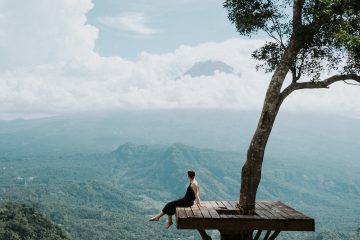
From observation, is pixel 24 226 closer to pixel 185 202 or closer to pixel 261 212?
pixel 185 202

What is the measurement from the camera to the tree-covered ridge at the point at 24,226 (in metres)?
101

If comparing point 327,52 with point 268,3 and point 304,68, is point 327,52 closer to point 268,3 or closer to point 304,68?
point 304,68

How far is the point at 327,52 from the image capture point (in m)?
14.8

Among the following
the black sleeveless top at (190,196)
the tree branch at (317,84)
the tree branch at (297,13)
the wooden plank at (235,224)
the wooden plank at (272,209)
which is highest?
the tree branch at (297,13)

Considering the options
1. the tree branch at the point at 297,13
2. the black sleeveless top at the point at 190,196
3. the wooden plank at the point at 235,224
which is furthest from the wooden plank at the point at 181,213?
the tree branch at the point at 297,13

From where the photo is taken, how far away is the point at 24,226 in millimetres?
104250

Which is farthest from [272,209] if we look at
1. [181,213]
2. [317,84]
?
[317,84]

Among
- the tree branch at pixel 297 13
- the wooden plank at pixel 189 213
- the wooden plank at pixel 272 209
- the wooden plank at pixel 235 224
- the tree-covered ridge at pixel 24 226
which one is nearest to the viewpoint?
the wooden plank at pixel 235 224

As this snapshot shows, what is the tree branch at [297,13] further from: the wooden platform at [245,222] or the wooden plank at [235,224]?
the wooden plank at [235,224]

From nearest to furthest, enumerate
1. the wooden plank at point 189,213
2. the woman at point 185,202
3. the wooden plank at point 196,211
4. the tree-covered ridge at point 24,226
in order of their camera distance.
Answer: the wooden plank at point 189,213
the wooden plank at point 196,211
the woman at point 185,202
the tree-covered ridge at point 24,226

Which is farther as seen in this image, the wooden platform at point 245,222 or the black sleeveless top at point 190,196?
the black sleeveless top at point 190,196

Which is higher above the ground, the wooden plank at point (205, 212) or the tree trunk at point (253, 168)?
the tree trunk at point (253, 168)

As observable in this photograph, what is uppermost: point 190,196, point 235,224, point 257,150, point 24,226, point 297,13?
point 297,13

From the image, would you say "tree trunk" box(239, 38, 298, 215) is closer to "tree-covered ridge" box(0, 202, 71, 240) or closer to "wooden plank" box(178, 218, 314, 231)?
"wooden plank" box(178, 218, 314, 231)
